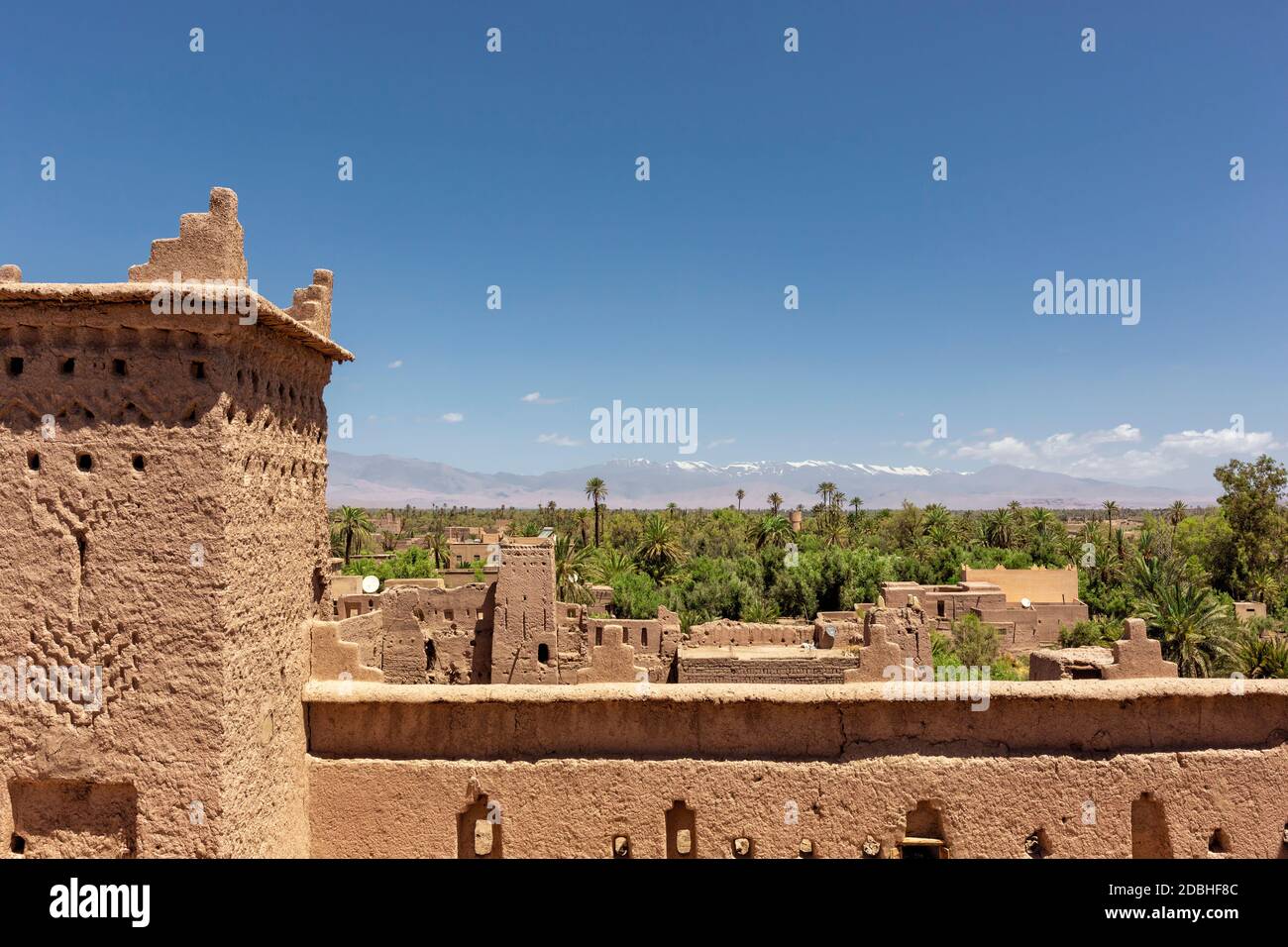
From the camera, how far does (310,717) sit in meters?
5.78

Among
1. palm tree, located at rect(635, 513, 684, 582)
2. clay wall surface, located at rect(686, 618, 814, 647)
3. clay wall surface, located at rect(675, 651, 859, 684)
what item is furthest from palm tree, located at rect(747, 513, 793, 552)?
clay wall surface, located at rect(675, 651, 859, 684)

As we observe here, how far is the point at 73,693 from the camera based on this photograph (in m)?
4.70

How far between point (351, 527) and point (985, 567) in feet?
130

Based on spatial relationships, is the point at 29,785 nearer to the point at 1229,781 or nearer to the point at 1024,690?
the point at 1024,690

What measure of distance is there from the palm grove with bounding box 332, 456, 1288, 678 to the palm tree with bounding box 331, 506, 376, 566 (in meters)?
0.13

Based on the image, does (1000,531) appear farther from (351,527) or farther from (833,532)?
(351,527)

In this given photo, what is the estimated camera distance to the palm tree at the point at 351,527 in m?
49.0

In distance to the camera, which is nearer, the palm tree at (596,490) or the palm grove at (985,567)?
the palm grove at (985,567)

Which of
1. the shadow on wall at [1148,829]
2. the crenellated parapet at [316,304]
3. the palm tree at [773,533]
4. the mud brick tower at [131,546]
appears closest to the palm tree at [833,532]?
the palm tree at [773,533]

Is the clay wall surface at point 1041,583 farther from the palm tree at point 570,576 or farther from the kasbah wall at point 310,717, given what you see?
the kasbah wall at point 310,717

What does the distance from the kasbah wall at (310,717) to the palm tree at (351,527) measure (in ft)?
147

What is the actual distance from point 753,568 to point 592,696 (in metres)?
36.1
